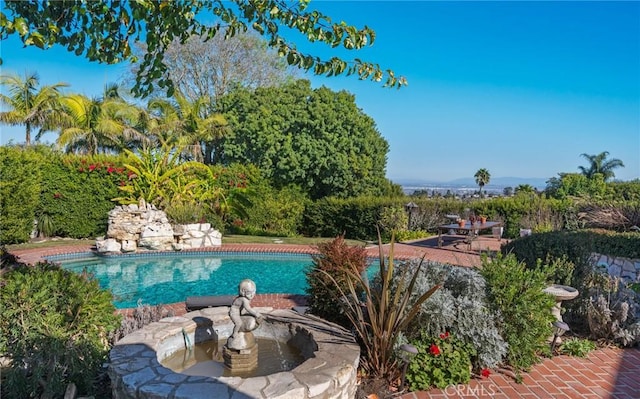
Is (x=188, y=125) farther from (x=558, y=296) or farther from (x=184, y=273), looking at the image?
(x=558, y=296)

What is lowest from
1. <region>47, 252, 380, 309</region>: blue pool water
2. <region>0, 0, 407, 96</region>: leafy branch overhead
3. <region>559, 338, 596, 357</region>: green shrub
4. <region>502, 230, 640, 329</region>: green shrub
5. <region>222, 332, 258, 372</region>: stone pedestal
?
<region>47, 252, 380, 309</region>: blue pool water

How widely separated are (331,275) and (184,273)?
251 inches

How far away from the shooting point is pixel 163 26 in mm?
3432

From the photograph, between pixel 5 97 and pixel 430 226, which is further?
pixel 5 97

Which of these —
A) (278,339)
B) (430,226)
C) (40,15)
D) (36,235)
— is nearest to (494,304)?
(278,339)

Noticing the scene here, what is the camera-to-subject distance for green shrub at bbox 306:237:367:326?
18.0ft

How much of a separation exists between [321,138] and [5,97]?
52.4 ft

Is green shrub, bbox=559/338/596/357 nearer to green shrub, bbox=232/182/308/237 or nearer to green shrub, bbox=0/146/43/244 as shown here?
green shrub, bbox=232/182/308/237

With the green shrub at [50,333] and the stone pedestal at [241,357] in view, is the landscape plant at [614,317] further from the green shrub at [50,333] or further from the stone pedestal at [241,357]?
the green shrub at [50,333]

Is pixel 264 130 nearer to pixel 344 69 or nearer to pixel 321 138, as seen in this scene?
pixel 321 138

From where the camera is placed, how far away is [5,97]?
20750 mm

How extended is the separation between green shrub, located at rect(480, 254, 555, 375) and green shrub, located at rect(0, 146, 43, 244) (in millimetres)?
13539

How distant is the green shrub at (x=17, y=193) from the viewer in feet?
41.0

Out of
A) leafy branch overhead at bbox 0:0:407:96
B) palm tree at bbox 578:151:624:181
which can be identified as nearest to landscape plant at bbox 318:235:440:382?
leafy branch overhead at bbox 0:0:407:96
